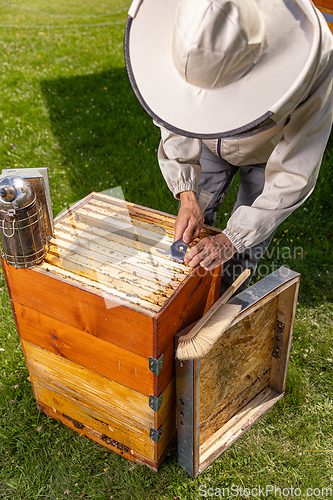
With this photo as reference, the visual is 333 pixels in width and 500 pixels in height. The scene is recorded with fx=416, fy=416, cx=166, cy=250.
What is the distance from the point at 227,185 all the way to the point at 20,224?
146 cm

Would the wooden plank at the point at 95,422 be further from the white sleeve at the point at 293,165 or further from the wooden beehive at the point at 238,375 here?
the white sleeve at the point at 293,165

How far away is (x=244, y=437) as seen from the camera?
8.28ft

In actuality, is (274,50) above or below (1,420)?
above

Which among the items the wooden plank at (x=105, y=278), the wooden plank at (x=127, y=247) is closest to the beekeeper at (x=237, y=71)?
the wooden plank at (x=127, y=247)

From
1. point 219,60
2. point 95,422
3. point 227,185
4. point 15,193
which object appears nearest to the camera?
point 219,60

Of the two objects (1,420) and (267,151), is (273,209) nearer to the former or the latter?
(267,151)

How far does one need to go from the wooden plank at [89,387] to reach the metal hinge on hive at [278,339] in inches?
33.5

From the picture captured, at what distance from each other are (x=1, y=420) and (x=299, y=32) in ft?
8.53

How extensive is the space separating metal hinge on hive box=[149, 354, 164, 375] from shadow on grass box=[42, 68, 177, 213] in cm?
247

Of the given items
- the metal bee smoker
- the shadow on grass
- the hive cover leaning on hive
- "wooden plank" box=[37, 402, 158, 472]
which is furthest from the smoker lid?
the shadow on grass

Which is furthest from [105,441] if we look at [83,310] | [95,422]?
[83,310]

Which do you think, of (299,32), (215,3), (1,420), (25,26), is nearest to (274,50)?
(299,32)

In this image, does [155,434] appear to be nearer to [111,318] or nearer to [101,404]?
[101,404]

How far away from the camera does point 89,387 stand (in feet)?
7.25
